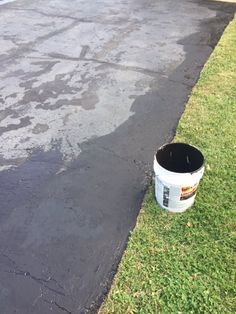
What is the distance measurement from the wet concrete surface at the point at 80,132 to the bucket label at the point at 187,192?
430mm

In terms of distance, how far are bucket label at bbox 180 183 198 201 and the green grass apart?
20 centimetres

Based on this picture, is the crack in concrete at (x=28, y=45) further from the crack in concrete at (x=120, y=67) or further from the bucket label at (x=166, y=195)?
the bucket label at (x=166, y=195)

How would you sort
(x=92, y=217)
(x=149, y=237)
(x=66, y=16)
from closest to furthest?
(x=149, y=237) < (x=92, y=217) < (x=66, y=16)

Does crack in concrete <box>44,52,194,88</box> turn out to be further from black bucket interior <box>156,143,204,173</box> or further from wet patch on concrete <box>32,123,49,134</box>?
black bucket interior <box>156,143,204,173</box>

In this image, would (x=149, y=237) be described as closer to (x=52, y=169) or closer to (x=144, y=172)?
(x=144, y=172)

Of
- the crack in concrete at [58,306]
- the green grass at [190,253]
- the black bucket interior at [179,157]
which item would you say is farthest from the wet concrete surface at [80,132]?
the black bucket interior at [179,157]

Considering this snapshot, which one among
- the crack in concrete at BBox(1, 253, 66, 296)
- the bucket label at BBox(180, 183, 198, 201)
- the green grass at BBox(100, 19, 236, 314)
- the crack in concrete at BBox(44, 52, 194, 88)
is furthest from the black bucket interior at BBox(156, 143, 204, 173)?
the crack in concrete at BBox(44, 52, 194, 88)

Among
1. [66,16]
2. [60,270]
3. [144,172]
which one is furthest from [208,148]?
[66,16]

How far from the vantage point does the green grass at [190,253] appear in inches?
85.7

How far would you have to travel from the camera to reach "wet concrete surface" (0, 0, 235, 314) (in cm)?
243

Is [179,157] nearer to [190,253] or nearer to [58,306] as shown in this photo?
[190,253]

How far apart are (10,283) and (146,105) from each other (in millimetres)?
2614

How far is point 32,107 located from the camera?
13.7 feet

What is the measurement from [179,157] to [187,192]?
0.35 metres
